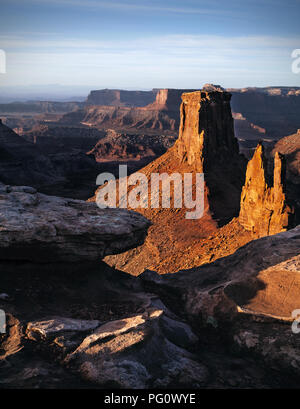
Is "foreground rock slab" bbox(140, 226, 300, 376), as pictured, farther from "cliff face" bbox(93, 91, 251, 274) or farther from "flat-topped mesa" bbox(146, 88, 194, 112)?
"flat-topped mesa" bbox(146, 88, 194, 112)

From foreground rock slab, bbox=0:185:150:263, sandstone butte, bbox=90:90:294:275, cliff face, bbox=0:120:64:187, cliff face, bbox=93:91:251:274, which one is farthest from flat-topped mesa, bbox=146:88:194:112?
foreground rock slab, bbox=0:185:150:263

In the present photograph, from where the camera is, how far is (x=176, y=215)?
37.1 meters

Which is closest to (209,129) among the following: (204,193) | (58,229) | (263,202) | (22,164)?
(204,193)

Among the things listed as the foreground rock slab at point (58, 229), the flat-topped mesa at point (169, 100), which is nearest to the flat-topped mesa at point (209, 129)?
the foreground rock slab at point (58, 229)

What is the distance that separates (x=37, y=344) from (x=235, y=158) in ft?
113

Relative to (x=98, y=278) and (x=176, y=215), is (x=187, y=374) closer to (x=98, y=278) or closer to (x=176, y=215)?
(x=98, y=278)

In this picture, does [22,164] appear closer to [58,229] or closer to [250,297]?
[58,229]

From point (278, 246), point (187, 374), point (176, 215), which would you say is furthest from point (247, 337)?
point (176, 215)

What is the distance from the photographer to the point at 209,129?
40031 millimetres

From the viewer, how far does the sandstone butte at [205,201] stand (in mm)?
29234

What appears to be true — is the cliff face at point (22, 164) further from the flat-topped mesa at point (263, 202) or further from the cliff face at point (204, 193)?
the flat-topped mesa at point (263, 202)

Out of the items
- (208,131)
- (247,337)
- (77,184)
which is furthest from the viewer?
(77,184)

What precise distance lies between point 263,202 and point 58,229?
1627cm

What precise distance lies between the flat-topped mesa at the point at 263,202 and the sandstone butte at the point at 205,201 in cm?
67
